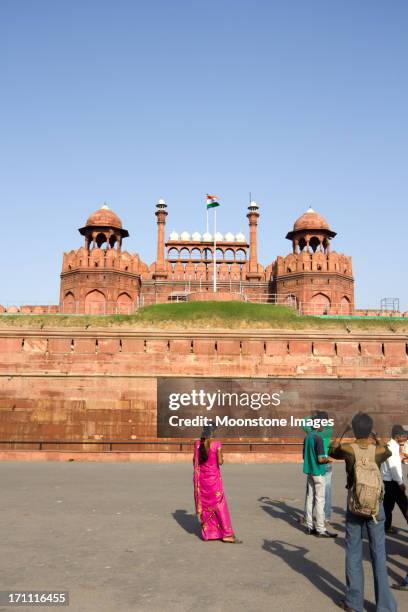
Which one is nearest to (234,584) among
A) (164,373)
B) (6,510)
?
(6,510)

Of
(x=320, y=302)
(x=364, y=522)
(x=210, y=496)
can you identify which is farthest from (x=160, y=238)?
(x=364, y=522)

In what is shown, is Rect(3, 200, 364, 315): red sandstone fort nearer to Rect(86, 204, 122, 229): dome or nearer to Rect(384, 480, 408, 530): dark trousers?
Rect(86, 204, 122, 229): dome

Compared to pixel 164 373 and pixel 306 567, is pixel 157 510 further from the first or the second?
pixel 164 373

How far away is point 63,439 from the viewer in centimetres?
1998

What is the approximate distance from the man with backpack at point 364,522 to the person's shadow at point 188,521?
9.84 feet

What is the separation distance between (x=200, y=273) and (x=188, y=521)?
32.9 metres

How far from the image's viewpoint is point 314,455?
24.0 ft

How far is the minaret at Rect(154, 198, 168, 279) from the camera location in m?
39.4

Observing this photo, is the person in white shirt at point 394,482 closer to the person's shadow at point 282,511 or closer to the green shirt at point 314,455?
the green shirt at point 314,455

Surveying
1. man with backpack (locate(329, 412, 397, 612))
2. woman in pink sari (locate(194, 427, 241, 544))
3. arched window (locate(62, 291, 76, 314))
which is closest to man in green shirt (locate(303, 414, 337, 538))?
woman in pink sari (locate(194, 427, 241, 544))

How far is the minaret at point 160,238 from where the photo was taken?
39406 mm

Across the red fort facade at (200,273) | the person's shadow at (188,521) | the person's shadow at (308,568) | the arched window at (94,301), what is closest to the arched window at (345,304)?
the red fort facade at (200,273)

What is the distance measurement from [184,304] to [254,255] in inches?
627

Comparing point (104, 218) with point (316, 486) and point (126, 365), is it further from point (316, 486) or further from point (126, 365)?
point (316, 486)
